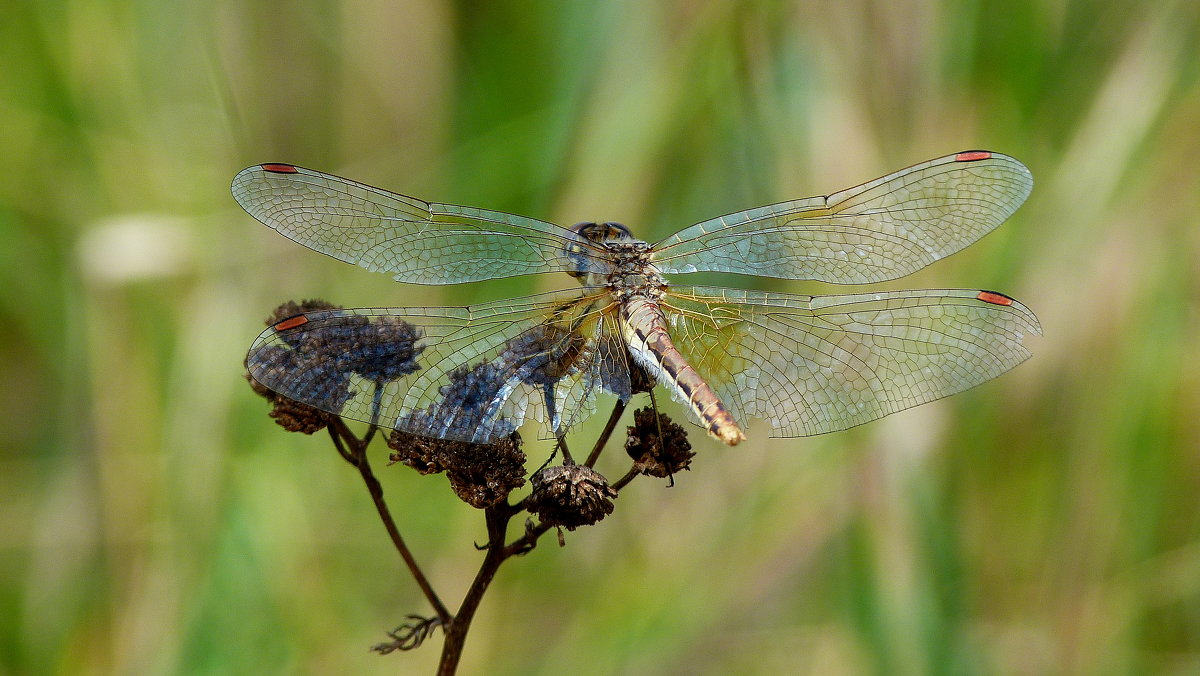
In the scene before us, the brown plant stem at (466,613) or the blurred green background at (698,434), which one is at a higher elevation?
the blurred green background at (698,434)

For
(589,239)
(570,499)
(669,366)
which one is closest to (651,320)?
(669,366)

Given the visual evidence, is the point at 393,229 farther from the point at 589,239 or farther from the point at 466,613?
the point at 466,613

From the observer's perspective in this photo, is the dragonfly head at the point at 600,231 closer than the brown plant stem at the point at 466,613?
No

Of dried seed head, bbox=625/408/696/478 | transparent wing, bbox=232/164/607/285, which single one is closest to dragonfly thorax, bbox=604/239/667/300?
transparent wing, bbox=232/164/607/285

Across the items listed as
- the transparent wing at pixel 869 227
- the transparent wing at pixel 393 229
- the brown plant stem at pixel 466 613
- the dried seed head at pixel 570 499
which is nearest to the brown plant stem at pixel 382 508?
the brown plant stem at pixel 466 613

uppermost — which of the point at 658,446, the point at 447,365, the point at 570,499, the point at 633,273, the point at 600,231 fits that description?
the point at 600,231

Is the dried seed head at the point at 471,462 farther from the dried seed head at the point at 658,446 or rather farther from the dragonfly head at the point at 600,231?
the dragonfly head at the point at 600,231
